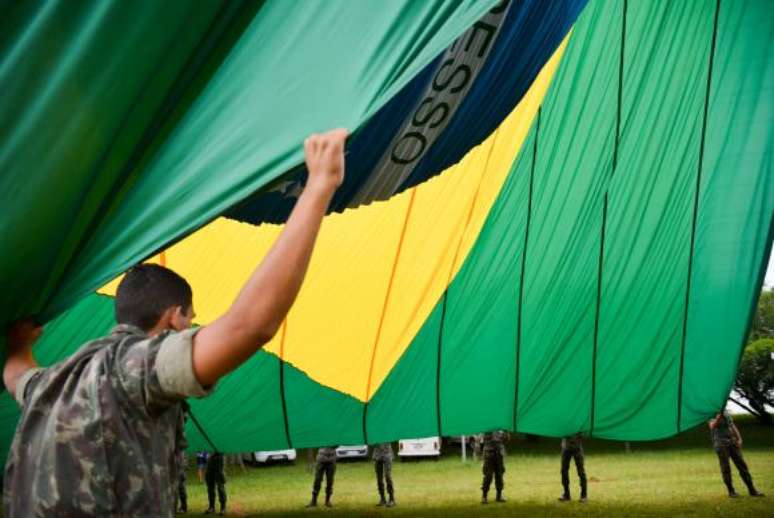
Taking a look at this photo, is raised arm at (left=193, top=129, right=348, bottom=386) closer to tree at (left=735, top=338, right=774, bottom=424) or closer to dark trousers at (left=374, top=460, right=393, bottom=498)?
dark trousers at (left=374, top=460, right=393, bottom=498)

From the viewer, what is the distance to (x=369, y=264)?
5945 mm

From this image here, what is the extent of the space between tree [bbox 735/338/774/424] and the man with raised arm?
35.2 meters

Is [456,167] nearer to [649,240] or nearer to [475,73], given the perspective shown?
[475,73]

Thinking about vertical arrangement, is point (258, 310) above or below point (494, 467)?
above

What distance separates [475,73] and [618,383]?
A: 292 centimetres

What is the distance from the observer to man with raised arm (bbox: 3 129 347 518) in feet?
4.64

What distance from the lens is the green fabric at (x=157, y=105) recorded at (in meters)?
2.02

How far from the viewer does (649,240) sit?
5.69 meters

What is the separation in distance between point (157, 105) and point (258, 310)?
0.99 m

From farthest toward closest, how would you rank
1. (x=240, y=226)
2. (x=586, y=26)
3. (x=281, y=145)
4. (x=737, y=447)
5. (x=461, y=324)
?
(x=737, y=447)
(x=461, y=324)
(x=240, y=226)
(x=586, y=26)
(x=281, y=145)

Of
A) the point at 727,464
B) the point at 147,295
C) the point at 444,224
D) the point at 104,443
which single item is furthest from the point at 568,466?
the point at 104,443

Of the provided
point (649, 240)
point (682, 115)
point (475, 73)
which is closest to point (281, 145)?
point (475, 73)

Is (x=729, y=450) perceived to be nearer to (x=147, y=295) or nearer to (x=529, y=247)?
(x=529, y=247)

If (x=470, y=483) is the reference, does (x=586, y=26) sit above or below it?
above
